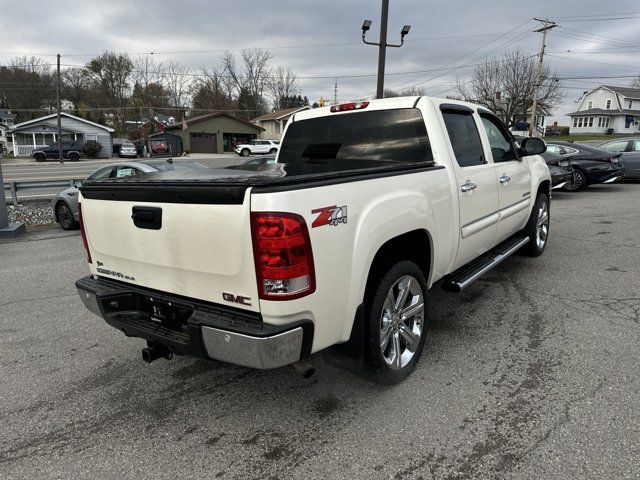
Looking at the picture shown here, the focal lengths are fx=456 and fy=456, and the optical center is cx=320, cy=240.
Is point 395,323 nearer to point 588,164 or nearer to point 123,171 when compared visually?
point 123,171

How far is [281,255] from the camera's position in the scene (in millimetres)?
2215

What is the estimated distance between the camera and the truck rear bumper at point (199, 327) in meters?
2.27

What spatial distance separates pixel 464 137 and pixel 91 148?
170ft

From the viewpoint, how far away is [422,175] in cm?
319

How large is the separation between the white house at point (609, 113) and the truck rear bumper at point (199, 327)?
85.0m

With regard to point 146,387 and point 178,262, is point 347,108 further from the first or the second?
point 146,387

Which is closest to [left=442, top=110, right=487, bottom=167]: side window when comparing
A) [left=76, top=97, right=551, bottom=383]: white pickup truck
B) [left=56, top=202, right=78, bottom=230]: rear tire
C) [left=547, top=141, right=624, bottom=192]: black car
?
[left=76, top=97, right=551, bottom=383]: white pickup truck

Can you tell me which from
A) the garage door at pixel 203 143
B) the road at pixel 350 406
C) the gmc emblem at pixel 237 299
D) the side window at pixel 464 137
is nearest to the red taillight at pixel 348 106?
the side window at pixel 464 137

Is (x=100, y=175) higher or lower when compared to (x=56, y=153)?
higher

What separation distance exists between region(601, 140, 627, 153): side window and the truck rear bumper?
16936 millimetres

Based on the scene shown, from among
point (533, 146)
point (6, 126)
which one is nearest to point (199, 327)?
point (533, 146)

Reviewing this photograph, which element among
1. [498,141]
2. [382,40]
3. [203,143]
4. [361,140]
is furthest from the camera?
[203,143]

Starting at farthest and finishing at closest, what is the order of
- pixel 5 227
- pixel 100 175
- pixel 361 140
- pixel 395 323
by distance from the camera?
1. pixel 100 175
2. pixel 5 227
3. pixel 361 140
4. pixel 395 323

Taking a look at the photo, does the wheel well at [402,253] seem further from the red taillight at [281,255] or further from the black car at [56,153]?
the black car at [56,153]
